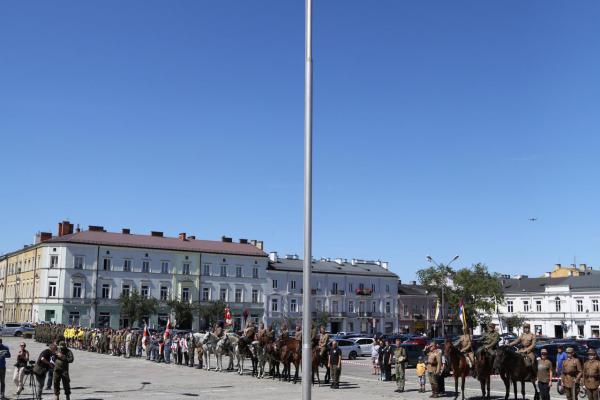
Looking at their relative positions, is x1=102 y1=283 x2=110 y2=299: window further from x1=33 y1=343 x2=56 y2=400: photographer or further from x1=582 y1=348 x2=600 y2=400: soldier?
x1=582 y1=348 x2=600 y2=400: soldier

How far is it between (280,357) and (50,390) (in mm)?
8525

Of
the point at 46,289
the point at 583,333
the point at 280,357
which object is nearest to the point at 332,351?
the point at 280,357

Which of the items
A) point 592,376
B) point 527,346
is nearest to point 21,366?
point 527,346

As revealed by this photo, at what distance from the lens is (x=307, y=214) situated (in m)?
12.3

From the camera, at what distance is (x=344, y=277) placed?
310 ft

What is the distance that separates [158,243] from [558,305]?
5495 centimetres

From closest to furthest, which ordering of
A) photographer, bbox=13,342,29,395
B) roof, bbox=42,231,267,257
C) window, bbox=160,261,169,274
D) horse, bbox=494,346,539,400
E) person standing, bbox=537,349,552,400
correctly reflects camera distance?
person standing, bbox=537,349,552,400
horse, bbox=494,346,539,400
photographer, bbox=13,342,29,395
roof, bbox=42,231,267,257
window, bbox=160,261,169,274

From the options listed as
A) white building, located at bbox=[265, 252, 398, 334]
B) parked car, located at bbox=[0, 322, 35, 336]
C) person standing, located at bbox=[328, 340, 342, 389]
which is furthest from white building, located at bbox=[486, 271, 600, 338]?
person standing, located at bbox=[328, 340, 342, 389]

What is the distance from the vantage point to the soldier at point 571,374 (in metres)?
17.0

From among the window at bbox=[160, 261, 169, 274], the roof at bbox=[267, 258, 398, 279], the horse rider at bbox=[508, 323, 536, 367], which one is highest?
the roof at bbox=[267, 258, 398, 279]

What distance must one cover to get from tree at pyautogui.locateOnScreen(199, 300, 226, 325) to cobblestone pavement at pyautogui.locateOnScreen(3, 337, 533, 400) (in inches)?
1946

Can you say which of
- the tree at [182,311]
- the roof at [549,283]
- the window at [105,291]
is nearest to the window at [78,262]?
the window at [105,291]

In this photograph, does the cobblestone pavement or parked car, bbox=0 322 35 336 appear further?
parked car, bbox=0 322 35 336

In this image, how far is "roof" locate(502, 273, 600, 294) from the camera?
88.6 meters
